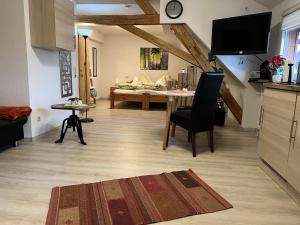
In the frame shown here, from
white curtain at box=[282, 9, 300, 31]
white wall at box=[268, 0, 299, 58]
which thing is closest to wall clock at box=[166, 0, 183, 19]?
white wall at box=[268, 0, 299, 58]

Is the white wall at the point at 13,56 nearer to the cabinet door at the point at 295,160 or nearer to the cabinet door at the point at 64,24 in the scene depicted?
the cabinet door at the point at 64,24

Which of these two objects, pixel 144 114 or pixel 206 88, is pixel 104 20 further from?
pixel 206 88

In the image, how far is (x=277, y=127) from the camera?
7.04ft

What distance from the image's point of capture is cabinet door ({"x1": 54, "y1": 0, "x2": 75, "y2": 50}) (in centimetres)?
325

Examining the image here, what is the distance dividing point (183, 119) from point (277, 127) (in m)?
1.10

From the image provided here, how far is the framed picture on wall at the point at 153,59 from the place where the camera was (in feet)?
26.0

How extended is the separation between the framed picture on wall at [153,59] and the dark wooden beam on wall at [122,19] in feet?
11.3

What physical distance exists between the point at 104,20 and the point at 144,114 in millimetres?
2308

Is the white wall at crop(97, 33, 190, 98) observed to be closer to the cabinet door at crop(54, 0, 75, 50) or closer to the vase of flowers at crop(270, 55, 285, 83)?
the cabinet door at crop(54, 0, 75, 50)

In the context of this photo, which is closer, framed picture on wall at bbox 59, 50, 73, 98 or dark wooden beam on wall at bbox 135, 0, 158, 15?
framed picture on wall at bbox 59, 50, 73, 98

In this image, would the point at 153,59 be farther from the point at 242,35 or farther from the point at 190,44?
the point at 242,35

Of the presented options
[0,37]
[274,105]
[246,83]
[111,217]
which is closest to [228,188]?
[274,105]

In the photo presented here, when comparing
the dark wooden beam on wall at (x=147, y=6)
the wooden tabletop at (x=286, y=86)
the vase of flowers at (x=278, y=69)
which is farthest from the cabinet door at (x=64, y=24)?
the vase of flowers at (x=278, y=69)

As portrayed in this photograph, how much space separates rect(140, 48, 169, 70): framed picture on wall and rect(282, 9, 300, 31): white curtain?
482cm
